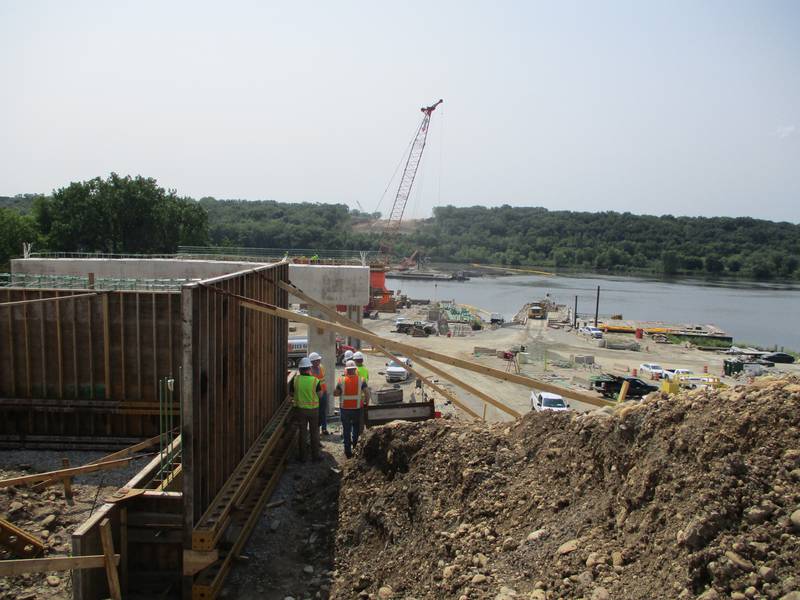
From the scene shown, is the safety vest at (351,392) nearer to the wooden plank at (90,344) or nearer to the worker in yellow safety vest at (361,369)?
the worker in yellow safety vest at (361,369)

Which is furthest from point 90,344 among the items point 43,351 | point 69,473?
point 69,473

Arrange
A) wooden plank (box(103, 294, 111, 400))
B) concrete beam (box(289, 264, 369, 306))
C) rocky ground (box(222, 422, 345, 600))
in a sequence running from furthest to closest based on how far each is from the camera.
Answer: concrete beam (box(289, 264, 369, 306))
wooden plank (box(103, 294, 111, 400))
rocky ground (box(222, 422, 345, 600))

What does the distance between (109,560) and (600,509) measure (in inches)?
200

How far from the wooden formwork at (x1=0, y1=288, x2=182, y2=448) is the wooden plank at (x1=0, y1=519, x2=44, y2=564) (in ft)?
15.6

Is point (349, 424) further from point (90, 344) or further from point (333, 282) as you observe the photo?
point (333, 282)

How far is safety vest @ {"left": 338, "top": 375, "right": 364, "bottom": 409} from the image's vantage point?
10891mm

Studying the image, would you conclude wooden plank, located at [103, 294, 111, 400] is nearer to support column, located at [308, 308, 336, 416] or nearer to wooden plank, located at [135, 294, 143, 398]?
wooden plank, located at [135, 294, 143, 398]

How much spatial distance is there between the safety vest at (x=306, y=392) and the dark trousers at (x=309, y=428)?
10cm

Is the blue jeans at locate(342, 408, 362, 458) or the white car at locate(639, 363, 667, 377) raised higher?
the blue jeans at locate(342, 408, 362, 458)

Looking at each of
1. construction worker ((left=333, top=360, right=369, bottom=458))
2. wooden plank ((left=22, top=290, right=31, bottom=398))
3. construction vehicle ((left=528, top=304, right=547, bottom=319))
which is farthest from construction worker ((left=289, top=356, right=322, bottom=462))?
construction vehicle ((left=528, top=304, right=547, bottom=319))

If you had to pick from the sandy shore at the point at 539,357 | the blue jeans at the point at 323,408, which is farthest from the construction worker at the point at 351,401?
the sandy shore at the point at 539,357

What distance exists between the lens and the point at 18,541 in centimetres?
784

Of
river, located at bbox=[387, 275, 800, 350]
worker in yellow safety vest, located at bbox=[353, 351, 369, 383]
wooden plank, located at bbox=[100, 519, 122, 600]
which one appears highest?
worker in yellow safety vest, located at bbox=[353, 351, 369, 383]

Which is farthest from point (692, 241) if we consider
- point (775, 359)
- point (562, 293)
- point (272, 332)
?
point (272, 332)
